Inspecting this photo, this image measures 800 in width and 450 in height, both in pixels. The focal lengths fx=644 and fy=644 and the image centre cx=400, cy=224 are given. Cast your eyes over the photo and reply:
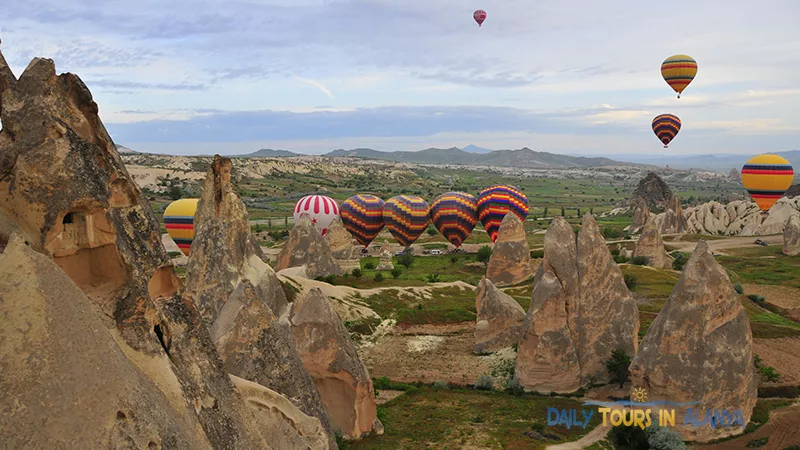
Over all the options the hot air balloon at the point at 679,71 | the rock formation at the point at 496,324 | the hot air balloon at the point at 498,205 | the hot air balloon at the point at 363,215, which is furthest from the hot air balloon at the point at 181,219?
the hot air balloon at the point at 679,71

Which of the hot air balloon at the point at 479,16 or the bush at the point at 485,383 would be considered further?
the hot air balloon at the point at 479,16

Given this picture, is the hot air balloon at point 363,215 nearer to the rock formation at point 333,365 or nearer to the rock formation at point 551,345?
the rock formation at point 551,345

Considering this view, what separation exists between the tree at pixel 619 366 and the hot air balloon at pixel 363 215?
133 ft

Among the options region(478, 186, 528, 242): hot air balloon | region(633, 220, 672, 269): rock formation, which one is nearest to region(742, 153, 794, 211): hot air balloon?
region(633, 220, 672, 269): rock formation

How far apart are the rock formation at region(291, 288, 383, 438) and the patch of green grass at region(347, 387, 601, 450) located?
945 mm

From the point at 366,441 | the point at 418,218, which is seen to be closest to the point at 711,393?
the point at 366,441

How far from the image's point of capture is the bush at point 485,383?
29.4 meters

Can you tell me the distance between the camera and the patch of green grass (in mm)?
22531

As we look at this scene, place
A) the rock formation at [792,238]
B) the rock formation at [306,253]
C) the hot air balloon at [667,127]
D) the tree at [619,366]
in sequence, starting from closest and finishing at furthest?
the tree at [619,366] < the rock formation at [306,253] < the rock formation at [792,238] < the hot air balloon at [667,127]

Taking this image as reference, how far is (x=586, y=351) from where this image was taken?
28578 mm

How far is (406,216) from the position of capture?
6500 centimetres

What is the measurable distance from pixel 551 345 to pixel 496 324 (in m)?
6.55

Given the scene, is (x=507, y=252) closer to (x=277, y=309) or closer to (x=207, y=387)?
(x=277, y=309)

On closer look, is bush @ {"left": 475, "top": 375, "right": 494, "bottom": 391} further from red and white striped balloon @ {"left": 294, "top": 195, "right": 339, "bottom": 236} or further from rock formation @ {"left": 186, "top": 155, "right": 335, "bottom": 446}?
red and white striped balloon @ {"left": 294, "top": 195, "right": 339, "bottom": 236}
